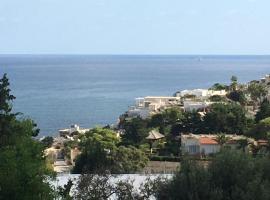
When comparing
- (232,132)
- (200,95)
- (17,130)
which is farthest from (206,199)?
(200,95)

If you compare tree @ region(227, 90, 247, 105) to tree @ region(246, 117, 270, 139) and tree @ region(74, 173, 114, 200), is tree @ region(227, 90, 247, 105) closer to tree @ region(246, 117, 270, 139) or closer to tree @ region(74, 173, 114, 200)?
tree @ region(246, 117, 270, 139)

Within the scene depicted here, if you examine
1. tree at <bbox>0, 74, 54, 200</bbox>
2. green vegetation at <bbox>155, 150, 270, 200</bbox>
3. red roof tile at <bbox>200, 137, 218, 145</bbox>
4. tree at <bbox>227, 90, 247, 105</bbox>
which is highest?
tree at <bbox>0, 74, 54, 200</bbox>

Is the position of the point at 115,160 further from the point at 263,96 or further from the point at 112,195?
the point at 263,96

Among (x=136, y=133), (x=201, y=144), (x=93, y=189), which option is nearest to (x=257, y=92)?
(x=136, y=133)

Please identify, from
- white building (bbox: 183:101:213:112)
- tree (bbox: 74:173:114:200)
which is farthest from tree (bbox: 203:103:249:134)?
tree (bbox: 74:173:114:200)

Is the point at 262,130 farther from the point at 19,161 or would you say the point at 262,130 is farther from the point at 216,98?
the point at 19,161

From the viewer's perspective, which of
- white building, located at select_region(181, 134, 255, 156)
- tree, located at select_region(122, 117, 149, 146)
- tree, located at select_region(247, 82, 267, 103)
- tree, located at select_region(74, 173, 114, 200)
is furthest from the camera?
tree, located at select_region(247, 82, 267, 103)
